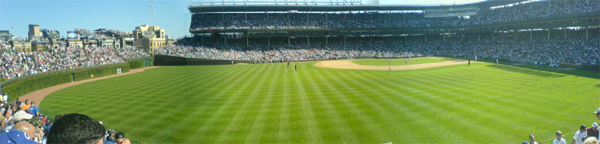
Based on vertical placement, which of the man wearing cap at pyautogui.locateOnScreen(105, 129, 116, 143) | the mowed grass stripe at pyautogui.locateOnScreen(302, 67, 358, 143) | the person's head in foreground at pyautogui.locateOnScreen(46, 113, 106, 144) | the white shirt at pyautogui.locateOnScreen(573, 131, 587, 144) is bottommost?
the mowed grass stripe at pyautogui.locateOnScreen(302, 67, 358, 143)

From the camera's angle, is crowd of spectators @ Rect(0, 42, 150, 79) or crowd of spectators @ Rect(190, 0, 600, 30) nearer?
crowd of spectators @ Rect(0, 42, 150, 79)

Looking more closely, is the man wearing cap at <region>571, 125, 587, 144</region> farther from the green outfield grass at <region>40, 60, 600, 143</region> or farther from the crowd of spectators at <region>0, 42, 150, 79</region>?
the crowd of spectators at <region>0, 42, 150, 79</region>

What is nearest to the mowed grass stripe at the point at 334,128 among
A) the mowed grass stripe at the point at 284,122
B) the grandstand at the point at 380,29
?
the mowed grass stripe at the point at 284,122

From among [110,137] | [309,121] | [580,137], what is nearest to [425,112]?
[309,121]

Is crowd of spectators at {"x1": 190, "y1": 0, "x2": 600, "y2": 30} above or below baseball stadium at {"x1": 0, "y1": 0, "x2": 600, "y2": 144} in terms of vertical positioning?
above

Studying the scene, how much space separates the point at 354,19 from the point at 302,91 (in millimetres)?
51385

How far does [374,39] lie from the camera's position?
70.8 meters

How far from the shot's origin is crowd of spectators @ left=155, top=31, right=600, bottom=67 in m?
45.6

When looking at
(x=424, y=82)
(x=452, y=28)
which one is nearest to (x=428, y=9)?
(x=452, y=28)

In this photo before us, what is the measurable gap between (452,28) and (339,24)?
2338cm

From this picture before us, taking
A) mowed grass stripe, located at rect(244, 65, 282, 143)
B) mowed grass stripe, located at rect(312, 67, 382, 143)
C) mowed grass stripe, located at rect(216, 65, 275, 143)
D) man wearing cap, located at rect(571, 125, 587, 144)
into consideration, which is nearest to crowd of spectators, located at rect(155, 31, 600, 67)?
mowed grass stripe, located at rect(216, 65, 275, 143)

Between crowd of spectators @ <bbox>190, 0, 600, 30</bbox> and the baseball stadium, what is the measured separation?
557mm

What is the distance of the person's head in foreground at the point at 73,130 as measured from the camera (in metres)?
2.32

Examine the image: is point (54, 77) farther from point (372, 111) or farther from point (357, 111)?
point (372, 111)
